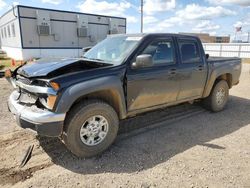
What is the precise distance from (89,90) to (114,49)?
4.38 ft

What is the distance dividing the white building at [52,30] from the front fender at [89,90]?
21178mm

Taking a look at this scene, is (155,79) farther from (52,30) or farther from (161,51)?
(52,30)

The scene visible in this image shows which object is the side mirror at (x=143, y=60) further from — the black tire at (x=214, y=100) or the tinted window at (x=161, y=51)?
the black tire at (x=214, y=100)

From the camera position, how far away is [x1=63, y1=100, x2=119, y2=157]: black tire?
3.25 metres

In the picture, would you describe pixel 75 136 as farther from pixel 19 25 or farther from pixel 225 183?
pixel 19 25

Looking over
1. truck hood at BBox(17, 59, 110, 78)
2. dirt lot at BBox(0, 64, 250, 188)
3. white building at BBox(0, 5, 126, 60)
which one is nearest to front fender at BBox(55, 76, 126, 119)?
truck hood at BBox(17, 59, 110, 78)

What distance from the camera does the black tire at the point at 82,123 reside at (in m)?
3.25

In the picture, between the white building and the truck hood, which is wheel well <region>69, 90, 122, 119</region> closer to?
the truck hood

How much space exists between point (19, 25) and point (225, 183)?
22.9m

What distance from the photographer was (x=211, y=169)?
3.25 m

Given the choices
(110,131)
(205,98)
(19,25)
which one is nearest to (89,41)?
(19,25)

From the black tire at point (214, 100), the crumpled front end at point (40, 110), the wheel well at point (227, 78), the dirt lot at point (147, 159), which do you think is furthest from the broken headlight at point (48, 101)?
the wheel well at point (227, 78)

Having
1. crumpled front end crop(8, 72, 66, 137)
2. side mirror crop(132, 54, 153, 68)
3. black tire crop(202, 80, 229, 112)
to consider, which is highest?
side mirror crop(132, 54, 153, 68)

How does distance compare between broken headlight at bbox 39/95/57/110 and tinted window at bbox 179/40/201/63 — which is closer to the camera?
broken headlight at bbox 39/95/57/110
